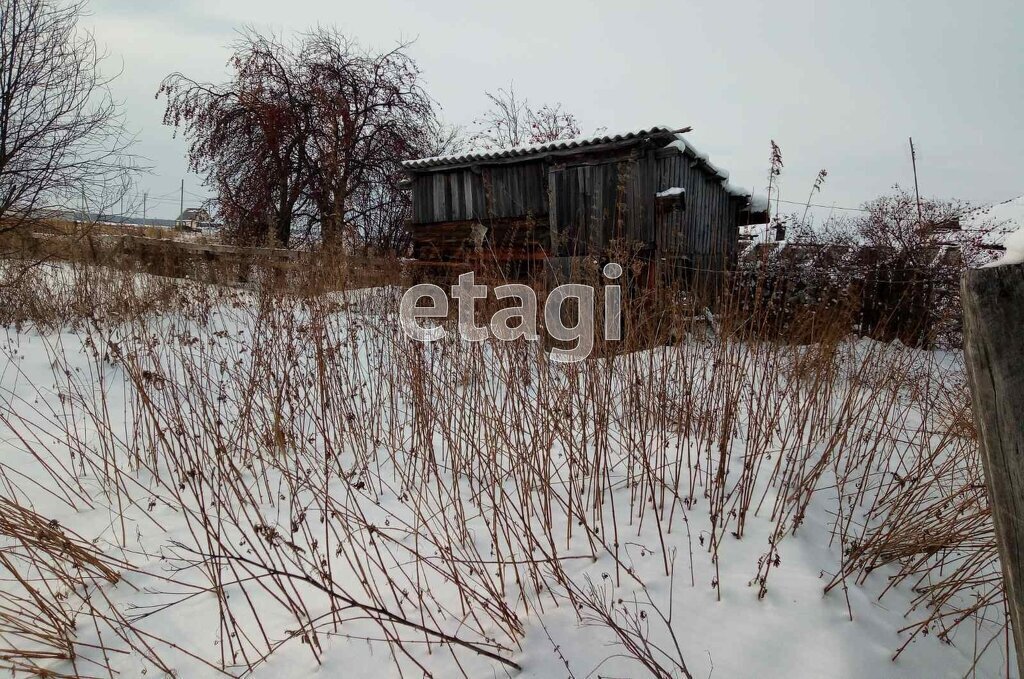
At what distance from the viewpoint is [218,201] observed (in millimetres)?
14969

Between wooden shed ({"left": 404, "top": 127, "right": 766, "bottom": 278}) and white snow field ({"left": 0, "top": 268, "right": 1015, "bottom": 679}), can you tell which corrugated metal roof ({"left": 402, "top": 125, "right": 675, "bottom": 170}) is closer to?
A: wooden shed ({"left": 404, "top": 127, "right": 766, "bottom": 278})

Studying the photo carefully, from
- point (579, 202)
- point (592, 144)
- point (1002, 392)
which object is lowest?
point (1002, 392)

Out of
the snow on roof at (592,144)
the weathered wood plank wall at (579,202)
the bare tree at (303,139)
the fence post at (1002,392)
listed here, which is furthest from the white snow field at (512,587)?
the bare tree at (303,139)

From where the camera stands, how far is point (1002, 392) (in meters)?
0.89

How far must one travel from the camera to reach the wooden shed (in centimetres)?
731

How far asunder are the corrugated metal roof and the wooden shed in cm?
1

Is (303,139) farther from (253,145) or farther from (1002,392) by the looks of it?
(1002,392)

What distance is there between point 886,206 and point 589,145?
675cm

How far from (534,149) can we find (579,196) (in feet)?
3.52

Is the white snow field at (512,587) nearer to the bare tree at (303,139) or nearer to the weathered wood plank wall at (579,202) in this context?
the weathered wood plank wall at (579,202)

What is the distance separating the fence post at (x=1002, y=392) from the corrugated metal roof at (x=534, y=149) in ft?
22.6

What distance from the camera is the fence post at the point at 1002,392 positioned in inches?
33.9

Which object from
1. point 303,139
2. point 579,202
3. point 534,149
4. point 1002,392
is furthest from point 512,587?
point 303,139

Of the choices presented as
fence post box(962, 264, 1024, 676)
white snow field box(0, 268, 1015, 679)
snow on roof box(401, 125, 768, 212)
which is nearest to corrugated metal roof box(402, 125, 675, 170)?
snow on roof box(401, 125, 768, 212)
